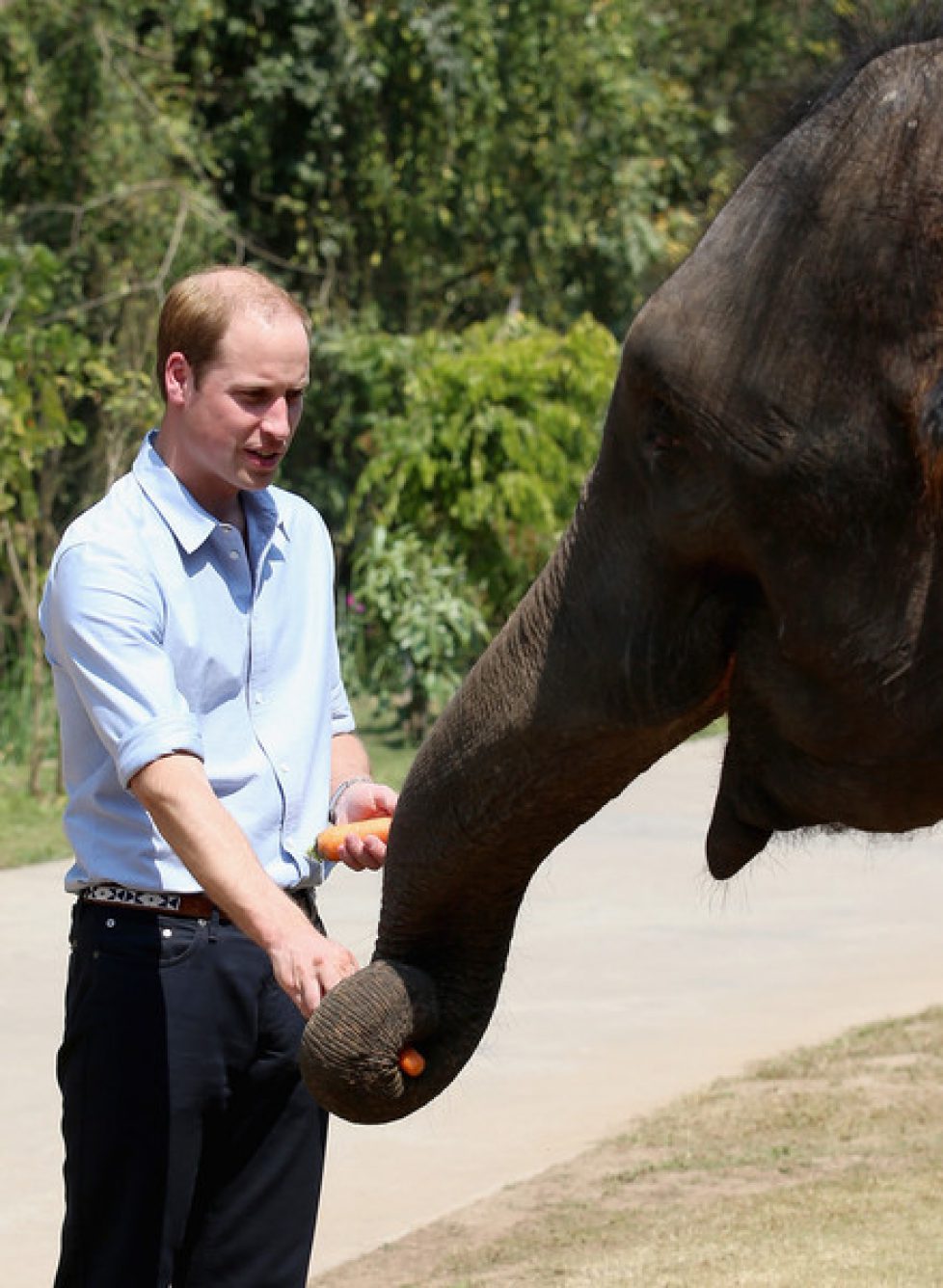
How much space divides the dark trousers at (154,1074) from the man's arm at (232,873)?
330mm

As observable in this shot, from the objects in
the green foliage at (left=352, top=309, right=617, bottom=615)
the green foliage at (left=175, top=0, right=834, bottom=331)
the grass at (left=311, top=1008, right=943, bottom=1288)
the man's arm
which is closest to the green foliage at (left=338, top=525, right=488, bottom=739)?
the green foliage at (left=352, top=309, right=617, bottom=615)

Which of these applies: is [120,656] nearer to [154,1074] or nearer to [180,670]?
[180,670]

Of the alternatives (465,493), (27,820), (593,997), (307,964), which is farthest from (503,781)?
(465,493)

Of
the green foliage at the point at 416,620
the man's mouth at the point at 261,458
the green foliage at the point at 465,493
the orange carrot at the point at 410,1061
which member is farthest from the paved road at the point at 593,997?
the green foliage at the point at 465,493

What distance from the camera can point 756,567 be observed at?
90.2 inches

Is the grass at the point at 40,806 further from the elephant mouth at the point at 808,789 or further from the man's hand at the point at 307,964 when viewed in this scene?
the elephant mouth at the point at 808,789

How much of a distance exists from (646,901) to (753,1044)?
1.92m

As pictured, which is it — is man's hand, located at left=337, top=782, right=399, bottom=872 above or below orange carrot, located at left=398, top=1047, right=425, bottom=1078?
below

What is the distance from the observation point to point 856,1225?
548 centimetres

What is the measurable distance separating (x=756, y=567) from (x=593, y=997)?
17.8ft

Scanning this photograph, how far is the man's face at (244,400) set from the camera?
3.73m

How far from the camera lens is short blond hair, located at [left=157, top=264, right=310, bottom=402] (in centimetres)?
374

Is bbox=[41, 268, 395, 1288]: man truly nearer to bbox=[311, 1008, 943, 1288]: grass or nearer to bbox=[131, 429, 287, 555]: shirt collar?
bbox=[131, 429, 287, 555]: shirt collar

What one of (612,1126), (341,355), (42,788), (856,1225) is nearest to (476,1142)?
(612,1126)
